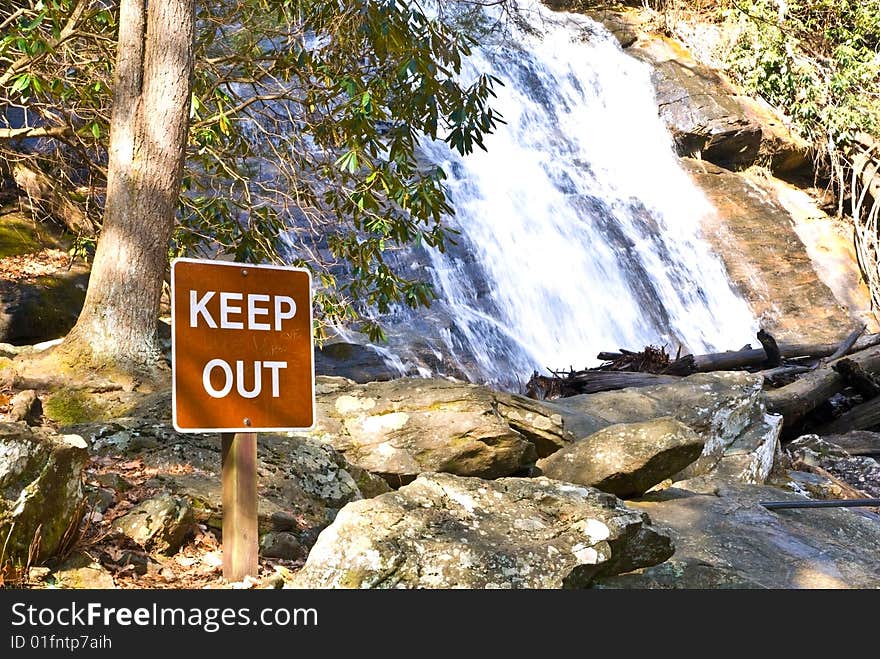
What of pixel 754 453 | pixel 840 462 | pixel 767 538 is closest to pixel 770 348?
pixel 840 462

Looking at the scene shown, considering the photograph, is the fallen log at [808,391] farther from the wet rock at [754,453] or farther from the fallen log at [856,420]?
the wet rock at [754,453]

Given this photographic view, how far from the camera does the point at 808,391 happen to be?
1062cm

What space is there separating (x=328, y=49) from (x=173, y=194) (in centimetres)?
306

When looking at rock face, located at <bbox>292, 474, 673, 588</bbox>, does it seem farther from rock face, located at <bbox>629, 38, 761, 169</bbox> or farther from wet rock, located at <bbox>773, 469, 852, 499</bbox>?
rock face, located at <bbox>629, 38, 761, 169</bbox>

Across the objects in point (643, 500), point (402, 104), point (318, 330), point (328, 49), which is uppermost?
point (328, 49)

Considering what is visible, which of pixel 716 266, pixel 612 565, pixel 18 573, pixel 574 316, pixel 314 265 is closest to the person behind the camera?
pixel 18 573

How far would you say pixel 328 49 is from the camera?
821 centimetres

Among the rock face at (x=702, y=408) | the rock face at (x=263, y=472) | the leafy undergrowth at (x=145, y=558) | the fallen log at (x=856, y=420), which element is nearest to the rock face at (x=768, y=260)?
the fallen log at (x=856, y=420)

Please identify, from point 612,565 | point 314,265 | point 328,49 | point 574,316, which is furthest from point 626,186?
point 612,565

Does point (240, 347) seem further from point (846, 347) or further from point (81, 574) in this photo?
point (846, 347)

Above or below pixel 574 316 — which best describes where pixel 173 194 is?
below

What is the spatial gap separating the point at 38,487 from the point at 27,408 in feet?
7.00

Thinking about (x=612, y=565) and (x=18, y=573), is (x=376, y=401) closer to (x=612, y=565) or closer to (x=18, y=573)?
(x=612, y=565)

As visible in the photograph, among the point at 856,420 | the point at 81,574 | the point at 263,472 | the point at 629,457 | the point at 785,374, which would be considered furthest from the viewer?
the point at 785,374
